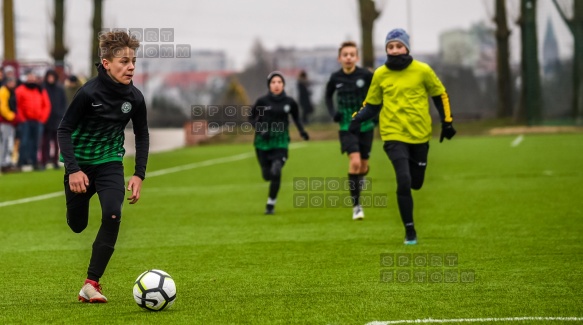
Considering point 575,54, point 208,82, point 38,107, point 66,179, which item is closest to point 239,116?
point 208,82

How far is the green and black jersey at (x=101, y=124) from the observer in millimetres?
8484

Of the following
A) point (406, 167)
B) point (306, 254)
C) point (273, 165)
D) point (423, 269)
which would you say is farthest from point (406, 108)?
point (273, 165)

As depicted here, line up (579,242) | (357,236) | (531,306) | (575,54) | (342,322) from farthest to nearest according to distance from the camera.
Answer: (575,54)
(357,236)
(579,242)
(531,306)
(342,322)

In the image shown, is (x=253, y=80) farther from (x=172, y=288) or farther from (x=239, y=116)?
(x=172, y=288)

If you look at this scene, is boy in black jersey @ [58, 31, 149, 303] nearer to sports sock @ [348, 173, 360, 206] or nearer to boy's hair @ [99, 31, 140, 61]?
boy's hair @ [99, 31, 140, 61]

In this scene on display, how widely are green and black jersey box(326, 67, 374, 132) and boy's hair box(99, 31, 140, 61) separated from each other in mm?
6832

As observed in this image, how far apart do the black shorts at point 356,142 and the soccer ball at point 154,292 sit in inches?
271

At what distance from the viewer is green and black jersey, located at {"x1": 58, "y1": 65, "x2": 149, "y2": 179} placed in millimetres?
8484

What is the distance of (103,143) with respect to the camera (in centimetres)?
875

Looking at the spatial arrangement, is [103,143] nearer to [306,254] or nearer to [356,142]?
[306,254]

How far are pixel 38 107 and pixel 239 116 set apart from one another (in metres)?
24.9

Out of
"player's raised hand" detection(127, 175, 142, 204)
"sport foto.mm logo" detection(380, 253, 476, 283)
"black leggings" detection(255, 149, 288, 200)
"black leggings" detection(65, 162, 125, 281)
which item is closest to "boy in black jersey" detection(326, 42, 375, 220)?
"black leggings" detection(255, 149, 288, 200)

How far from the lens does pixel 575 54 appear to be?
132ft

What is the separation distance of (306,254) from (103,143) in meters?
3.20
